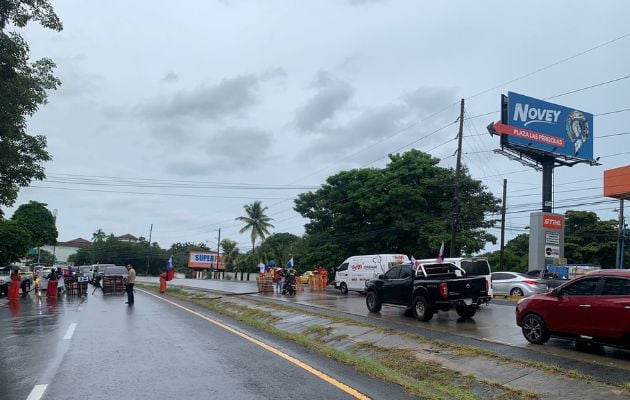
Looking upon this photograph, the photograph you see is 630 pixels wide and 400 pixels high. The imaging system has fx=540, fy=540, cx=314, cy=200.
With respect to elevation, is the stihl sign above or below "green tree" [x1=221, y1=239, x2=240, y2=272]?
above

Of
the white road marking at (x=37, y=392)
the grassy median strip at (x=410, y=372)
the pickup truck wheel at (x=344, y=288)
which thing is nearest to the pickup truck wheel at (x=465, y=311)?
the grassy median strip at (x=410, y=372)

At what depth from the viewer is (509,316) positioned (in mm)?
17203

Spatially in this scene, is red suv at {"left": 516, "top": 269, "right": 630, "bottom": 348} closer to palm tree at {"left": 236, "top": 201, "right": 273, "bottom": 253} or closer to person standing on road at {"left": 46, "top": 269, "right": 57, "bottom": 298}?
person standing on road at {"left": 46, "top": 269, "right": 57, "bottom": 298}

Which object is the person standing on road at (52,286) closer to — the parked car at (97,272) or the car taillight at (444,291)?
the parked car at (97,272)

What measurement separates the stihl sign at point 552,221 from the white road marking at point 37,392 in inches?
1242

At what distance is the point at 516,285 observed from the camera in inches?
1019

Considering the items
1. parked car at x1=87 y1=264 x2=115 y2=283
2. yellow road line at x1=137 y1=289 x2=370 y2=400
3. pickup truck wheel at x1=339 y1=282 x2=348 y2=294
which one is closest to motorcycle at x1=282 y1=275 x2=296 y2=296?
pickup truck wheel at x1=339 y1=282 x2=348 y2=294

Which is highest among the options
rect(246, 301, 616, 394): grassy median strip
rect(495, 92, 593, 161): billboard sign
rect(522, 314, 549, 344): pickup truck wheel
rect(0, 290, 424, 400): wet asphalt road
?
rect(495, 92, 593, 161): billboard sign

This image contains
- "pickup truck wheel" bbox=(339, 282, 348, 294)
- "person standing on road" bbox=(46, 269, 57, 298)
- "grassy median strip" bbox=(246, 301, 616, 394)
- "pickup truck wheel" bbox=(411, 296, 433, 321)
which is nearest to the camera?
"grassy median strip" bbox=(246, 301, 616, 394)

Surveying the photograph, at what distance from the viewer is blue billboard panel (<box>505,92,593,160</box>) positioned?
3875cm

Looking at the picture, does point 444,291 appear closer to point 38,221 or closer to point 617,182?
point 617,182

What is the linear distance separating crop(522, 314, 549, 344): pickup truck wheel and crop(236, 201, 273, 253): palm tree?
77.8 metres

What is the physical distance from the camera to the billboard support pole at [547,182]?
3738 centimetres

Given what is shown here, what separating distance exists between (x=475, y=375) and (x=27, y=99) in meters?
13.4
